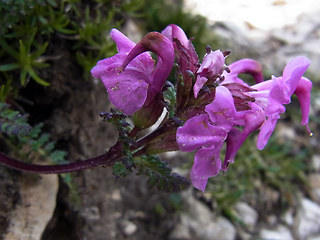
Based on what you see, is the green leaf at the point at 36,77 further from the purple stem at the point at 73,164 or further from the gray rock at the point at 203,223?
the gray rock at the point at 203,223

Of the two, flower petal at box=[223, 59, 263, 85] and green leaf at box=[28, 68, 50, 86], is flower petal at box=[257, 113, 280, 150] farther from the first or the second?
green leaf at box=[28, 68, 50, 86]

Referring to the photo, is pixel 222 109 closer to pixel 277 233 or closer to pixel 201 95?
pixel 201 95

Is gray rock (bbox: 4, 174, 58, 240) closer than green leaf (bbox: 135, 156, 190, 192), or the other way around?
green leaf (bbox: 135, 156, 190, 192)

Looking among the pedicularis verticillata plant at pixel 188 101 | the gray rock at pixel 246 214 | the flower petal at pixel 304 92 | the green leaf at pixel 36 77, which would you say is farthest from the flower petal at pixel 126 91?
the gray rock at pixel 246 214

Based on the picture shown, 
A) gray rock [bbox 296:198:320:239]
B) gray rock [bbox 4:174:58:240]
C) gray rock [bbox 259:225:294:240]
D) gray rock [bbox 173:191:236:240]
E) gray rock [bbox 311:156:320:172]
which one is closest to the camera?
gray rock [bbox 4:174:58:240]

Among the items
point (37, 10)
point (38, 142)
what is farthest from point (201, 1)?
point (38, 142)

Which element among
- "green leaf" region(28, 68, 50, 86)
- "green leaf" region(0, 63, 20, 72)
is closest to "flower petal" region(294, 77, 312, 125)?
"green leaf" region(28, 68, 50, 86)

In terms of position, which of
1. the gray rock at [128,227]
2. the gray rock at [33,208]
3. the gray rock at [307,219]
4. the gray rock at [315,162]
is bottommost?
the gray rock at [307,219]

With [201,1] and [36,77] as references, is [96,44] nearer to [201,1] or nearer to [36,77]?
[36,77]

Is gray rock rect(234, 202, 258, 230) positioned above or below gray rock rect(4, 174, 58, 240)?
below
